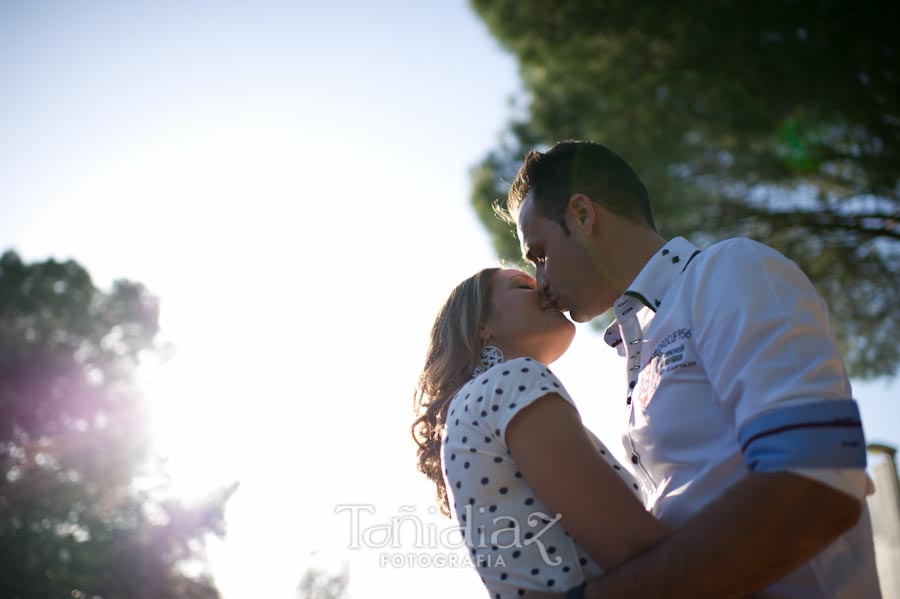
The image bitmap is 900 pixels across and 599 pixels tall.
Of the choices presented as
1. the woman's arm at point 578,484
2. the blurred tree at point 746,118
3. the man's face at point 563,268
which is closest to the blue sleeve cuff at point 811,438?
the woman's arm at point 578,484

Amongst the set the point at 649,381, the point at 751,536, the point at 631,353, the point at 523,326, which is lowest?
the point at 751,536

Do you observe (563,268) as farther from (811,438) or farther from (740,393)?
(811,438)

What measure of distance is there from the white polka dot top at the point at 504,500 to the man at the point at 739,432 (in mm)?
215

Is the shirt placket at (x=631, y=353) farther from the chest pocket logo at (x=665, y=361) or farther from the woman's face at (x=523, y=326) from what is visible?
the woman's face at (x=523, y=326)

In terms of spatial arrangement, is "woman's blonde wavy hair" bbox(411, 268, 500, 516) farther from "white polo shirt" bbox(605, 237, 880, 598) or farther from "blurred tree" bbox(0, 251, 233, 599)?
"blurred tree" bbox(0, 251, 233, 599)

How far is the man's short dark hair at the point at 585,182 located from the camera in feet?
7.82

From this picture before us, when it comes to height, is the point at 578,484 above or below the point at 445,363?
below

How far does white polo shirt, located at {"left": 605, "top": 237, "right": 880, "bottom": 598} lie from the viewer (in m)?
1.28

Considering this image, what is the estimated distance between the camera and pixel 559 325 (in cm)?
265

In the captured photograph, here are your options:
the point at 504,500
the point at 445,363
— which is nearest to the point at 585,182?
the point at 445,363

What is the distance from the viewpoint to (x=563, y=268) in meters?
2.43

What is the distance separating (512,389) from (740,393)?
1.97 feet

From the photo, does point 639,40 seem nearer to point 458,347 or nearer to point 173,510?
point 458,347

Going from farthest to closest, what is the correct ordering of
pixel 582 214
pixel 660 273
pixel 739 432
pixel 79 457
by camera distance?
1. pixel 79 457
2. pixel 582 214
3. pixel 660 273
4. pixel 739 432
